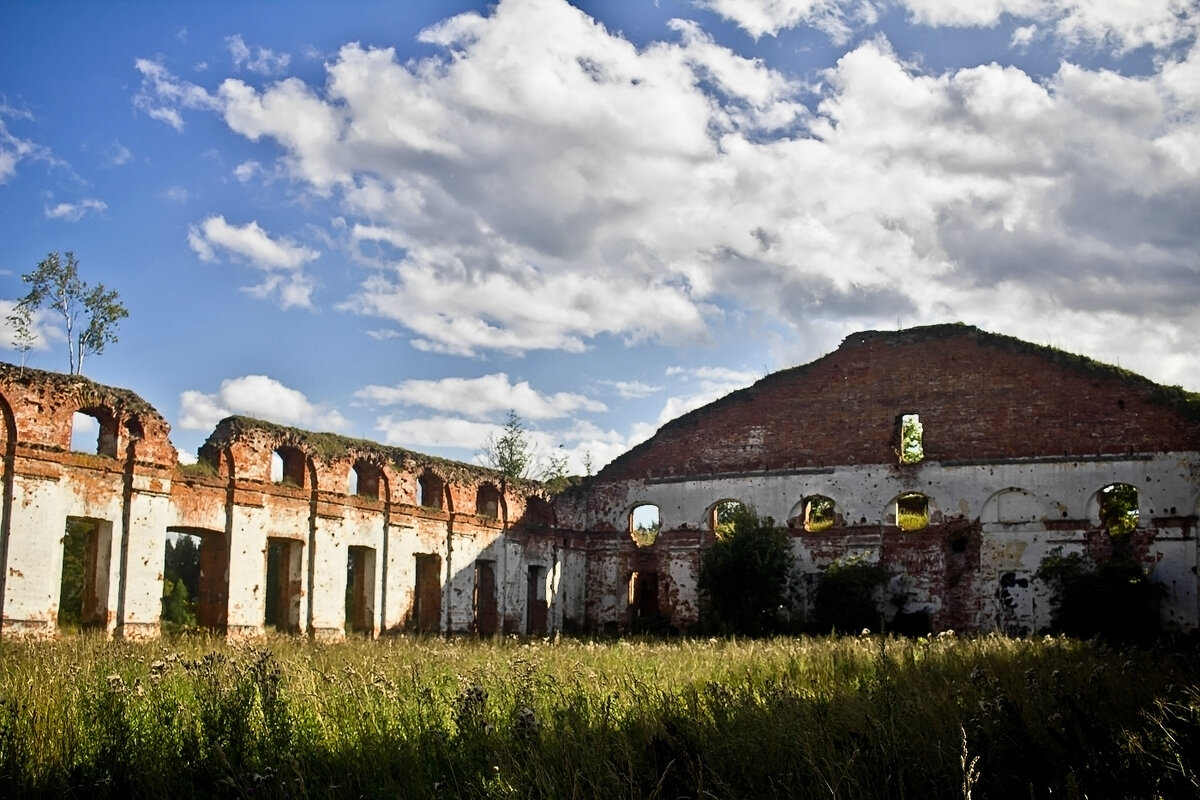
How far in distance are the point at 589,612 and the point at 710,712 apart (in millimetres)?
21073

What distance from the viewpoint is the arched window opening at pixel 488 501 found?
26.0m

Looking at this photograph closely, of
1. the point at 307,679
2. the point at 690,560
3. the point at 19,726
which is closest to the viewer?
the point at 19,726

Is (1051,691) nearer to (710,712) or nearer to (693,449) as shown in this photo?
(710,712)

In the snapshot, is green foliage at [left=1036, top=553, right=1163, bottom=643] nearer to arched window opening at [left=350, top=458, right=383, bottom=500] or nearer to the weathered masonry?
the weathered masonry

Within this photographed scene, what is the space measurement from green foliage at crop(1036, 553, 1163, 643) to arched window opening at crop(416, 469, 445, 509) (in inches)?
539

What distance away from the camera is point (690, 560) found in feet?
87.9

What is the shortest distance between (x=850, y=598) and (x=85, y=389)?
16227 millimetres

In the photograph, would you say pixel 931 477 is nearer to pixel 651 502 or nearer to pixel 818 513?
pixel 818 513

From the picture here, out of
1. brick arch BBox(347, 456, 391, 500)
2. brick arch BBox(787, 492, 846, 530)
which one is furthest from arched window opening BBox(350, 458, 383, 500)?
brick arch BBox(787, 492, 846, 530)

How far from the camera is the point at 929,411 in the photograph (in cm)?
2533

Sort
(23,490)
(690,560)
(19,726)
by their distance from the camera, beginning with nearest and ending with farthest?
(19,726) < (23,490) < (690,560)

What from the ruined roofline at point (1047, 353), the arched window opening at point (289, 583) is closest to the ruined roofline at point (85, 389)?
the arched window opening at point (289, 583)

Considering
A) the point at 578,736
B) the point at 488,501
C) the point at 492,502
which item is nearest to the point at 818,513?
the point at 492,502

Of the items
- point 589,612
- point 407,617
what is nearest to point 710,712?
point 407,617
